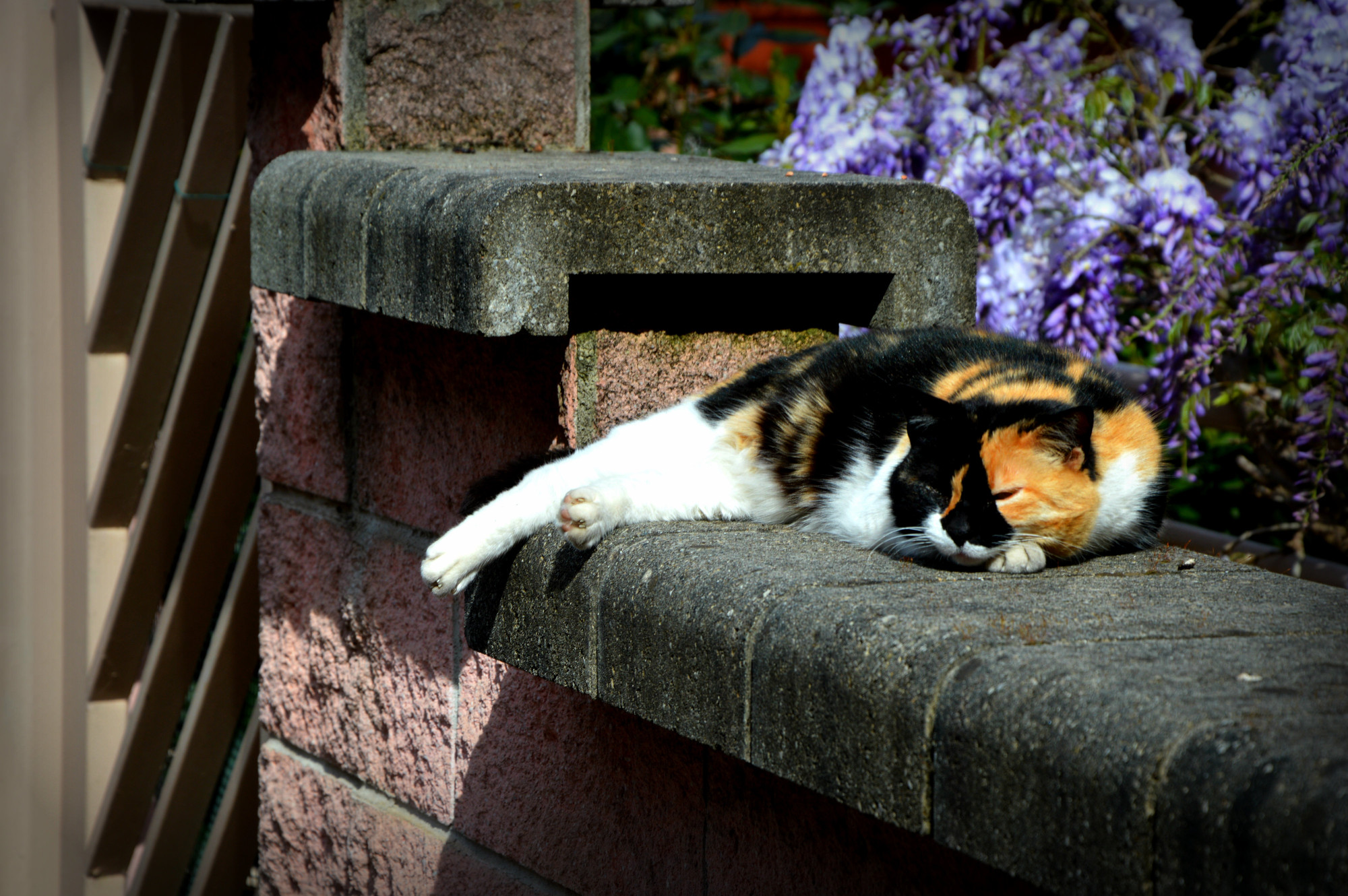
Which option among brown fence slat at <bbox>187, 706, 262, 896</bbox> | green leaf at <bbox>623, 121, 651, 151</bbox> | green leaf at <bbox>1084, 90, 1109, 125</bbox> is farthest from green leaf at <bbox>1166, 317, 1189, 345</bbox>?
brown fence slat at <bbox>187, 706, 262, 896</bbox>

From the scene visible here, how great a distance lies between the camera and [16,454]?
3.23 meters

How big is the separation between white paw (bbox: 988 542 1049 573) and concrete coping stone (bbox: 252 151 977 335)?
515 millimetres

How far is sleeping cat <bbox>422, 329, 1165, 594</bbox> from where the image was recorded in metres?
1.76

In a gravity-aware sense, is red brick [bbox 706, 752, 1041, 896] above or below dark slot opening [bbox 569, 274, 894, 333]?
below

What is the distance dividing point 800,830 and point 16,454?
2.41 m

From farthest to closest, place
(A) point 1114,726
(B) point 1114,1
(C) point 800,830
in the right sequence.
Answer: (B) point 1114,1 → (C) point 800,830 → (A) point 1114,726

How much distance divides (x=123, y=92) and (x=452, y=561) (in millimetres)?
1964

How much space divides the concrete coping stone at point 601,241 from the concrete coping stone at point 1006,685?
1.20ft

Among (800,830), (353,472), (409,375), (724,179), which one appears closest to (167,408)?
(353,472)

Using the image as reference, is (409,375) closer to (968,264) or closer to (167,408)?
(968,264)

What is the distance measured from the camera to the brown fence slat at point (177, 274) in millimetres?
2988

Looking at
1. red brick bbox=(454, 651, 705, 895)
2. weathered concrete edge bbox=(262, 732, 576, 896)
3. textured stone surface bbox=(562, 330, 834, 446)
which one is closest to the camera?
red brick bbox=(454, 651, 705, 895)

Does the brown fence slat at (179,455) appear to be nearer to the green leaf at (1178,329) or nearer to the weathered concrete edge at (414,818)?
the weathered concrete edge at (414,818)

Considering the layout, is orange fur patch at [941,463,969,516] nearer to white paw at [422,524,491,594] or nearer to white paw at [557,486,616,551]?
white paw at [557,486,616,551]
